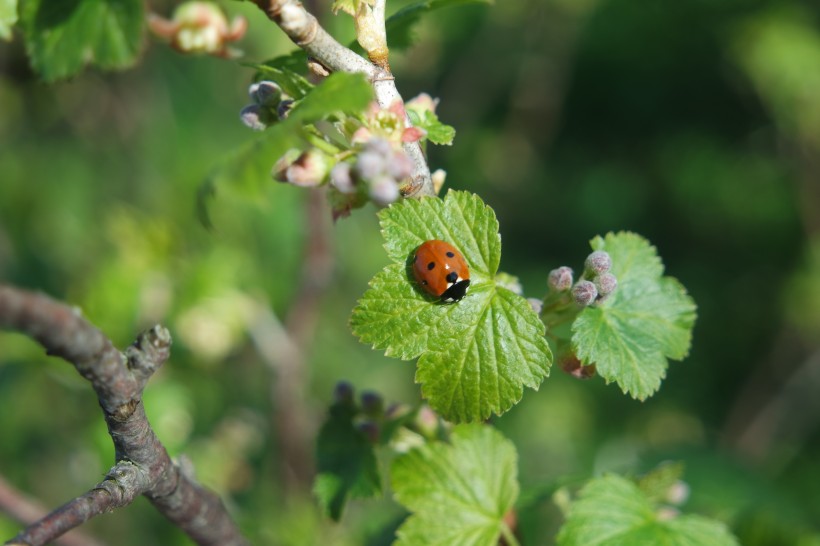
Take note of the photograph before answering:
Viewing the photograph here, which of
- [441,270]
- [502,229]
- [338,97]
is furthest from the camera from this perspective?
[502,229]

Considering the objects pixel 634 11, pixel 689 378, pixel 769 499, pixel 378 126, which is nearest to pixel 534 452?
pixel 689 378

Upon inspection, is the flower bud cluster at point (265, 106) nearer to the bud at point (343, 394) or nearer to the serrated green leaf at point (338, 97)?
the serrated green leaf at point (338, 97)

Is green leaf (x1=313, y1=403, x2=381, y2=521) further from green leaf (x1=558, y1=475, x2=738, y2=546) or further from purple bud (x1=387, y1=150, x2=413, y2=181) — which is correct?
purple bud (x1=387, y1=150, x2=413, y2=181)

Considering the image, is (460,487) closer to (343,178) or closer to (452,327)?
(452,327)

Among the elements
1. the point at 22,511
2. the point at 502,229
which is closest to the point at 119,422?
the point at 22,511

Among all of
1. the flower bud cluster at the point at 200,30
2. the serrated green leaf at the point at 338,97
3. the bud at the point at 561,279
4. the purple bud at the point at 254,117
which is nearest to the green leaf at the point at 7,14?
the flower bud cluster at the point at 200,30

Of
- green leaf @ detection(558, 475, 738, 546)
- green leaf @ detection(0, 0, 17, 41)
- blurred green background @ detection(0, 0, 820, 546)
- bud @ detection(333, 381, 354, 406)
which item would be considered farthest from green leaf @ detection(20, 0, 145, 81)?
blurred green background @ detection(0, 0, 820, 546)
